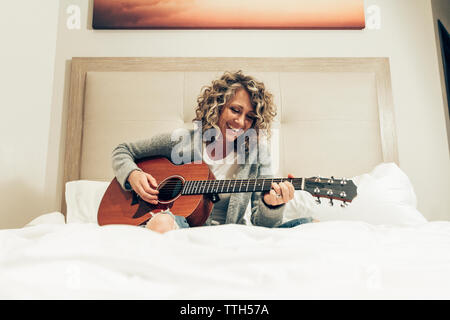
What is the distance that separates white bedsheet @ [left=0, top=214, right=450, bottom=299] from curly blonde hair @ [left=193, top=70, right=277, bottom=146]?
932mm

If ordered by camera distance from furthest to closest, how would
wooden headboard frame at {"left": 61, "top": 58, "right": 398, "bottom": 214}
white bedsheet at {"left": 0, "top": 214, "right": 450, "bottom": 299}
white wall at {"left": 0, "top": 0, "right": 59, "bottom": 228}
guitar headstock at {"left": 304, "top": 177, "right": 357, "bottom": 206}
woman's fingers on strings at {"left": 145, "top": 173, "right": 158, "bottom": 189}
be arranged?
wooden headboard frame at {"left": 61, "top": 58, "right": 398, "bottom": 214} → white wall at {"left": 0, "top": 0, "right": 59, "bottom": 228} → woman's fingers on strings at {"left": 145, "top": 173, "right": 158, "bottom": 189} → guitar headstock at {"left": 304, "top": 177, "right": 357, "bottom": 206} → white bedsheet at {"left": 0, "top": 214, "right": 450, "bottom": 299}

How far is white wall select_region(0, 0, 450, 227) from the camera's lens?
5.51 feet

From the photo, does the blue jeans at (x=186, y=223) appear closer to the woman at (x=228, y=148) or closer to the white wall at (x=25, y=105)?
the woman at (x=228, y=148)

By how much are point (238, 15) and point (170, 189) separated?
3.37 feet

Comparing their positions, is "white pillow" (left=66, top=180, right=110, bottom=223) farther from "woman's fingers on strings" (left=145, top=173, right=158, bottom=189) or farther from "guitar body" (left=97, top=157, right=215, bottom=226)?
"woman's fingers on strings" (left=145, top=173, right=158, bottom=189)

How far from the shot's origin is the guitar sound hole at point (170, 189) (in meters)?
1.24

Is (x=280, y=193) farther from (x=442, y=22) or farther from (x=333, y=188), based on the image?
(x=442, y=22)

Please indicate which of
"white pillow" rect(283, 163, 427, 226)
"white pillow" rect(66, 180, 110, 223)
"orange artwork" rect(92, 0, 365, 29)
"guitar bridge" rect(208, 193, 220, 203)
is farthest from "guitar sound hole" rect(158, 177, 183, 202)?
"orange artwork" rect(92, 0, 365, 29)

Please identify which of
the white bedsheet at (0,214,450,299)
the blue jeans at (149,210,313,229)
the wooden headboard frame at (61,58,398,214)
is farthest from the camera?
the wooden headboard frame at (61,58,398,214)

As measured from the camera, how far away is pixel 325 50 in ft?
5.76

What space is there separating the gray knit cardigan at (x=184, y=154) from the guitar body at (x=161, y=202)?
0.04 m

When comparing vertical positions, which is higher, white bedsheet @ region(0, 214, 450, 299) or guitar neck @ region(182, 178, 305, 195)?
guitar neck @ region(182, 178, 305, 195)

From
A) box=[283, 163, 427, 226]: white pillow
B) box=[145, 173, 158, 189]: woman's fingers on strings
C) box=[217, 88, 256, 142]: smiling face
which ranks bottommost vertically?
box=[283, 163, 427, 226]: white pillow
